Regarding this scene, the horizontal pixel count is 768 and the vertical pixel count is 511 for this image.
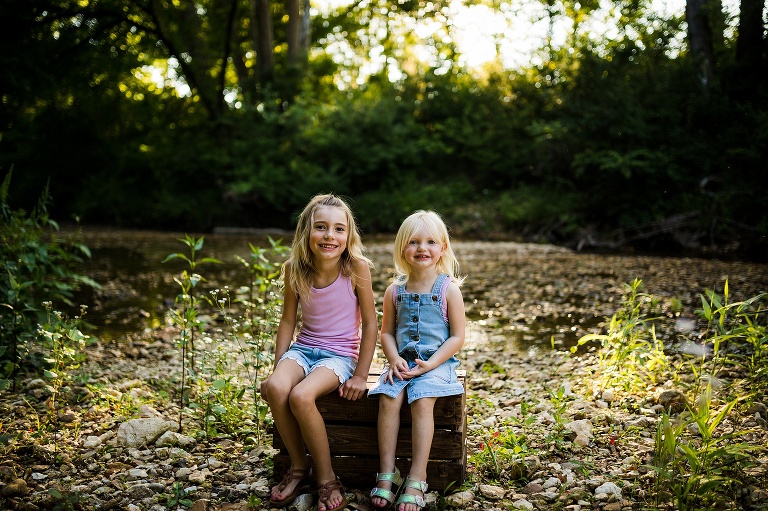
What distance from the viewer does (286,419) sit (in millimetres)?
2826

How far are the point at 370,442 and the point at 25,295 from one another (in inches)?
111

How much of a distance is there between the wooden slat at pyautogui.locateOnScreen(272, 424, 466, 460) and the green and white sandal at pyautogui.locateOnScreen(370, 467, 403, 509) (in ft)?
0.35

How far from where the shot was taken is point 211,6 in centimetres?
2256

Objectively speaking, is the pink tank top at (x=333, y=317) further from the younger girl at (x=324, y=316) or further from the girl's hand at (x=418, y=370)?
the girl's hand at (x=418, y=370)

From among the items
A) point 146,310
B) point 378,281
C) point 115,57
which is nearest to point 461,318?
point 146,310

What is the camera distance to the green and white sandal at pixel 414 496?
262 centimetres

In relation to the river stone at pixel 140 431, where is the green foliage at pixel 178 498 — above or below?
below

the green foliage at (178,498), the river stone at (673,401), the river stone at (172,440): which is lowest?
the green foliage at (178,498)

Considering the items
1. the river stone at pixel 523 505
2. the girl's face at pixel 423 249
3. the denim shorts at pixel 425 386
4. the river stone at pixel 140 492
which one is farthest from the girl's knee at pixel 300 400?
the river stone at pixel 523 505

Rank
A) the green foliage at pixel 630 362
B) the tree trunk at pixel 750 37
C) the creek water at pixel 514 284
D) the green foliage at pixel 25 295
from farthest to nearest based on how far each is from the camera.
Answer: the tree trunk at pixel 750 37
the creek water at pixel 514 284
the green foliage at pixel 630 362
the green foliage at pixel 25 295

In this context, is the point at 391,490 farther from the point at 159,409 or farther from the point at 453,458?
the point at 159,409

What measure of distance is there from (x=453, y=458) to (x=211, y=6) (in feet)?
76.0

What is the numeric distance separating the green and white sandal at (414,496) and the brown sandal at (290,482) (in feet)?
1.58

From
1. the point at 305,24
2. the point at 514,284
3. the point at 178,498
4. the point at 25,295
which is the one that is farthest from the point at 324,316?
the point at 305,24
